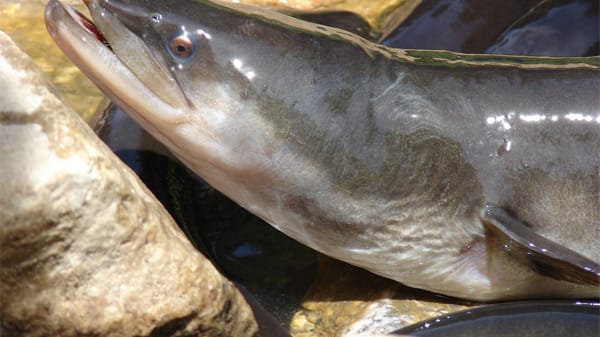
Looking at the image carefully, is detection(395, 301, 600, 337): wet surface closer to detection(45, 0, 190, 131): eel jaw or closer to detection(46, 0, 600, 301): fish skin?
detection(46, 0, 600, 301): fish skin

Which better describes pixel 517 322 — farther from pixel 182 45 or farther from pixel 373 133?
pixel 182 45

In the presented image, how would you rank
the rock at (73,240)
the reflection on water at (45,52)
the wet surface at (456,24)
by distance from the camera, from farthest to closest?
the wet surface at (456,24), the reflection on water at (45,52), the rock at (73,240)

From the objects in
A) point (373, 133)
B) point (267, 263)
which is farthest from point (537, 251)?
point (267, 263)

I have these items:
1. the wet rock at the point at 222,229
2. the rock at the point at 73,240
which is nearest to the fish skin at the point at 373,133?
the wet rock at the point at 222,229

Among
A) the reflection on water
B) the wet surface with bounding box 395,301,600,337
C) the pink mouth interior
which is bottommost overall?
the reflection on water

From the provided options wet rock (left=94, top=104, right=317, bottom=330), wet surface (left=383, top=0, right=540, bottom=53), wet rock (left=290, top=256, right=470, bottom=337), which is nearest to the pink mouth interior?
wet rock (left=94, top=104, right=317, bottom=330)

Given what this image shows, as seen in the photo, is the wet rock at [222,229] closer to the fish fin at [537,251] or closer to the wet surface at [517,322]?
the wet surface at [517,322]
